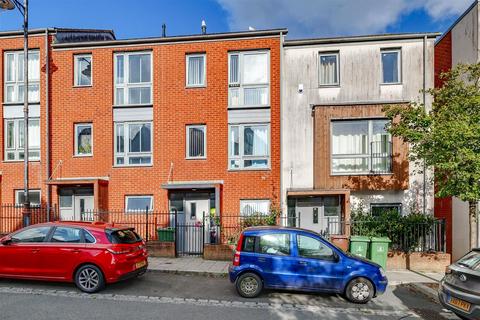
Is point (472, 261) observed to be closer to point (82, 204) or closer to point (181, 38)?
point (181, 38)

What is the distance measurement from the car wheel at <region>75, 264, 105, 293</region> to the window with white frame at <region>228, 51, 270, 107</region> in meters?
8.19

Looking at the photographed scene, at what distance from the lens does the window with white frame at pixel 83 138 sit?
45.8 feet

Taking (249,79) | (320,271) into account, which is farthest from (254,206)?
(320,271)

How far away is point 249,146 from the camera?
Result: 525 inches

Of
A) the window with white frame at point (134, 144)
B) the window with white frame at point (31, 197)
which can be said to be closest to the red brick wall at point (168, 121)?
the window with white frame at point (134, 144)

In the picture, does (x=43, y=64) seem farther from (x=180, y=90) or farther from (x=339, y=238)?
(x=339, y=238)

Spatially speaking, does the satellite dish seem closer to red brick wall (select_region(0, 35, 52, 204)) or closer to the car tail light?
red brick wall (select_region(0, 35, 52, 204))

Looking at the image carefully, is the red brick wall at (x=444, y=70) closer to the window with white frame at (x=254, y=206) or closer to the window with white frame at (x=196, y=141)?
the window with white frame at (x=254, y=206)

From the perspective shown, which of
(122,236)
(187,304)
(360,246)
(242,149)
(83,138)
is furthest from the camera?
Result: (83,138)

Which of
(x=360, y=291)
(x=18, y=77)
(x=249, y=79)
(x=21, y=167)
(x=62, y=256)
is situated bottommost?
(x=360, y=291)

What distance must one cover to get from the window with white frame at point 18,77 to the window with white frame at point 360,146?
12.7m

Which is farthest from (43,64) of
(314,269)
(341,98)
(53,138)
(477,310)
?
(477,310)

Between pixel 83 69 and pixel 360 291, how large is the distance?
1358 centimetres

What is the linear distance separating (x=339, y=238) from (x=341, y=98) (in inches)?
217
